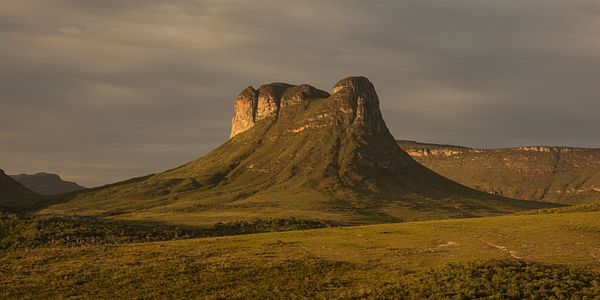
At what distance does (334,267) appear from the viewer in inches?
2085

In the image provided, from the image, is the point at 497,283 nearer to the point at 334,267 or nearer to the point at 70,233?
the point at 334,267

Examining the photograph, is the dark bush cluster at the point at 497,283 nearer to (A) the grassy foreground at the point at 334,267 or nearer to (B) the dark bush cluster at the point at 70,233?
(A) the grassy foreground at the point at 334,267

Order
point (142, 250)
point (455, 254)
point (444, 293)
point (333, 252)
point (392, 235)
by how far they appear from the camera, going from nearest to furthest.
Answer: point (444, 293) < point (455, 254) < point (333, 252) < point (142, 250) < point (392, 235)

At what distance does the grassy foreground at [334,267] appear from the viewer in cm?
4197

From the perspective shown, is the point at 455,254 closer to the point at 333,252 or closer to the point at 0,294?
the point at 333,252

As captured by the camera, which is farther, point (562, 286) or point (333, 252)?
point (333, 252)

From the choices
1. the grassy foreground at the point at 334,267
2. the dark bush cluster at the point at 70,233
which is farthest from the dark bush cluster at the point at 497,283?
the dark bush cluster at the point at 70,233

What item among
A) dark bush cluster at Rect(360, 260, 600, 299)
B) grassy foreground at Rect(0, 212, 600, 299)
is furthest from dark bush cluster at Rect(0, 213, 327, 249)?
dark bush cluster at Rect(360, 260, 600, 299)

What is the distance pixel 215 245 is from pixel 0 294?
31723 millimetres

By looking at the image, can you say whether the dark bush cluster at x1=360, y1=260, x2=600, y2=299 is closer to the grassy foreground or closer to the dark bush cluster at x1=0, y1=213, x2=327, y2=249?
the grassy foreground

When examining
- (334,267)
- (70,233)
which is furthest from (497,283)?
(70,233)

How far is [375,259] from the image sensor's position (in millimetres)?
57656

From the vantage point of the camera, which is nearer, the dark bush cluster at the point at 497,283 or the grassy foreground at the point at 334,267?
the dark bush cluster at the point at 497,283

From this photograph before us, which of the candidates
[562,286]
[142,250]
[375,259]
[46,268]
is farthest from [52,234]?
[562,286]
